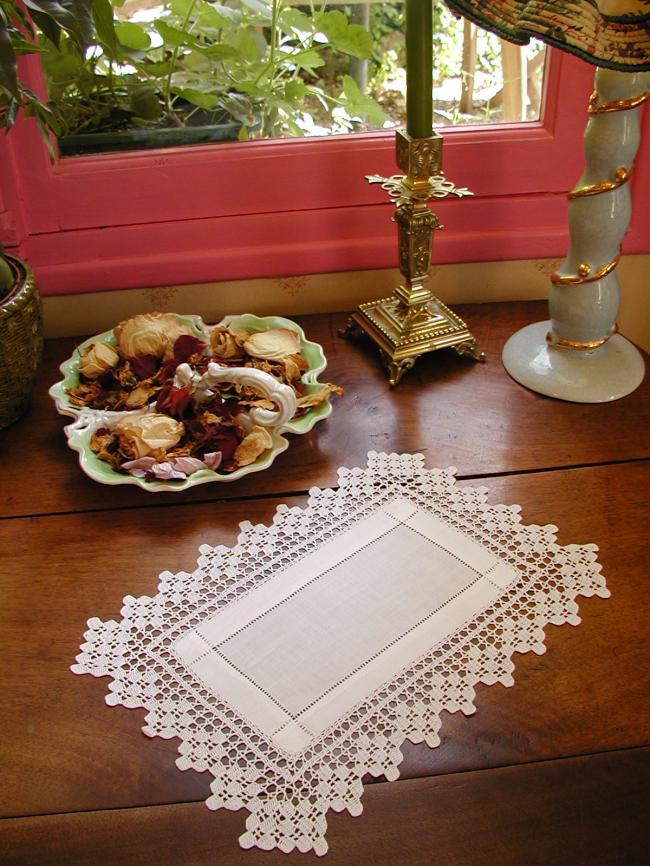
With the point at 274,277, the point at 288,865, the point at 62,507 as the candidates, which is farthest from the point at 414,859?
the point at 274,277

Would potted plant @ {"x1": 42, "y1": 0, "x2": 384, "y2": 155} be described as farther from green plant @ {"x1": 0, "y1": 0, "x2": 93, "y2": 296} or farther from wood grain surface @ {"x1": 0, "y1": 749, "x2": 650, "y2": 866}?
wood grain surface @ {"x1": 0, "y1": 749, "x2": 650, "y2": 866}

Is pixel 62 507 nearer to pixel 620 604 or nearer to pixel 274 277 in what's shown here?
pixel 274 277

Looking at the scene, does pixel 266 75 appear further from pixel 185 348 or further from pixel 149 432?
pixel 149 432

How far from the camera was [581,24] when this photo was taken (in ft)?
2.47

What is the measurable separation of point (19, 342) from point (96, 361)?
0.10 metres

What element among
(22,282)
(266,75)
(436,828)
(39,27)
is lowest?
(436,828)

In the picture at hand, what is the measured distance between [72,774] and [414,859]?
0.84 feet

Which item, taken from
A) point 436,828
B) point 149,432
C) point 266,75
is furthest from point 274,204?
point 436,828

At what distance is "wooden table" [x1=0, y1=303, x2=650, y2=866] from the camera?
1.96 ft

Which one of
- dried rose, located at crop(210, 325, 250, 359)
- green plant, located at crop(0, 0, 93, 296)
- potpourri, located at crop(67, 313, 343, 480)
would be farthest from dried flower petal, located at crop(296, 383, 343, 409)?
green plant, located at crop(0, 0, 93, 296)

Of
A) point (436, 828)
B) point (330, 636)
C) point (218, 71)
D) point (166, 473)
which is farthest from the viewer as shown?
point (218, 71)

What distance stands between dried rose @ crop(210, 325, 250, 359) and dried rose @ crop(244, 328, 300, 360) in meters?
0.01

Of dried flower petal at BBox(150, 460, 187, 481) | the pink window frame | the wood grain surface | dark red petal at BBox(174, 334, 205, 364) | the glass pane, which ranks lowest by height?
the wood grain surface

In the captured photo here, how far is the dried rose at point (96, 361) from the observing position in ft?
3.20
